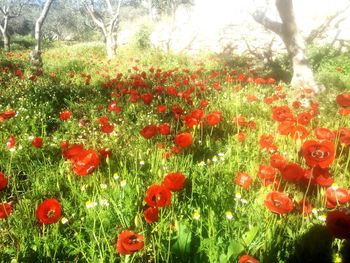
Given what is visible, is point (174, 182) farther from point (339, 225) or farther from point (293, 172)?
point (339, 225)

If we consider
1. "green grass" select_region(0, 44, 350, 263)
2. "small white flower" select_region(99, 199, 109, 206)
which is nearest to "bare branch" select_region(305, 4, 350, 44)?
"green grass" select_region(0, 44, 350, 263)

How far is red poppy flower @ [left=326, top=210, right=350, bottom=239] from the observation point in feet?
5.45

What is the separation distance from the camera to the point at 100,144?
472cm

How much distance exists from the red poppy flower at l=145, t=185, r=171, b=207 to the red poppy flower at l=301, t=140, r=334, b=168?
95 cm

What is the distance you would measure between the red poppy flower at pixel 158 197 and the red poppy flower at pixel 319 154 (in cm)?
95

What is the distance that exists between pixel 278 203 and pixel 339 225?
43 centimetres

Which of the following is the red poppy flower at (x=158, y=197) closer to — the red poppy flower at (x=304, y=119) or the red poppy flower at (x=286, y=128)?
the red poppy flower at (x=286, y=128)

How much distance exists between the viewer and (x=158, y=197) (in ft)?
6.68

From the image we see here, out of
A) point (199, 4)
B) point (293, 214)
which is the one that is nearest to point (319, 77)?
point (293, 214)

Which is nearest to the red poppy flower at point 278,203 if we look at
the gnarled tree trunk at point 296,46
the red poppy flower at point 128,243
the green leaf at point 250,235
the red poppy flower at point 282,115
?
the green leaf at point 250,235

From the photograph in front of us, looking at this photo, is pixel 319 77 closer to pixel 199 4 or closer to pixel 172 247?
pixel 172 247

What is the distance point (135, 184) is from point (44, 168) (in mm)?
1149

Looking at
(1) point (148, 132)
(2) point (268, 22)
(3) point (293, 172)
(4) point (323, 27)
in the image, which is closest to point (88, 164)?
(1) point (148, 132)

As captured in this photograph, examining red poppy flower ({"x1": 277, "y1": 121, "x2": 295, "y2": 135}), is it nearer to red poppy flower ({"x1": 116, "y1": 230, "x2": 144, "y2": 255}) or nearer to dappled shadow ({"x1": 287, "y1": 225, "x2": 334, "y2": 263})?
dappled shadow ({"x1": 287, "y1": 225, "x2": 334, "y2": 263})
